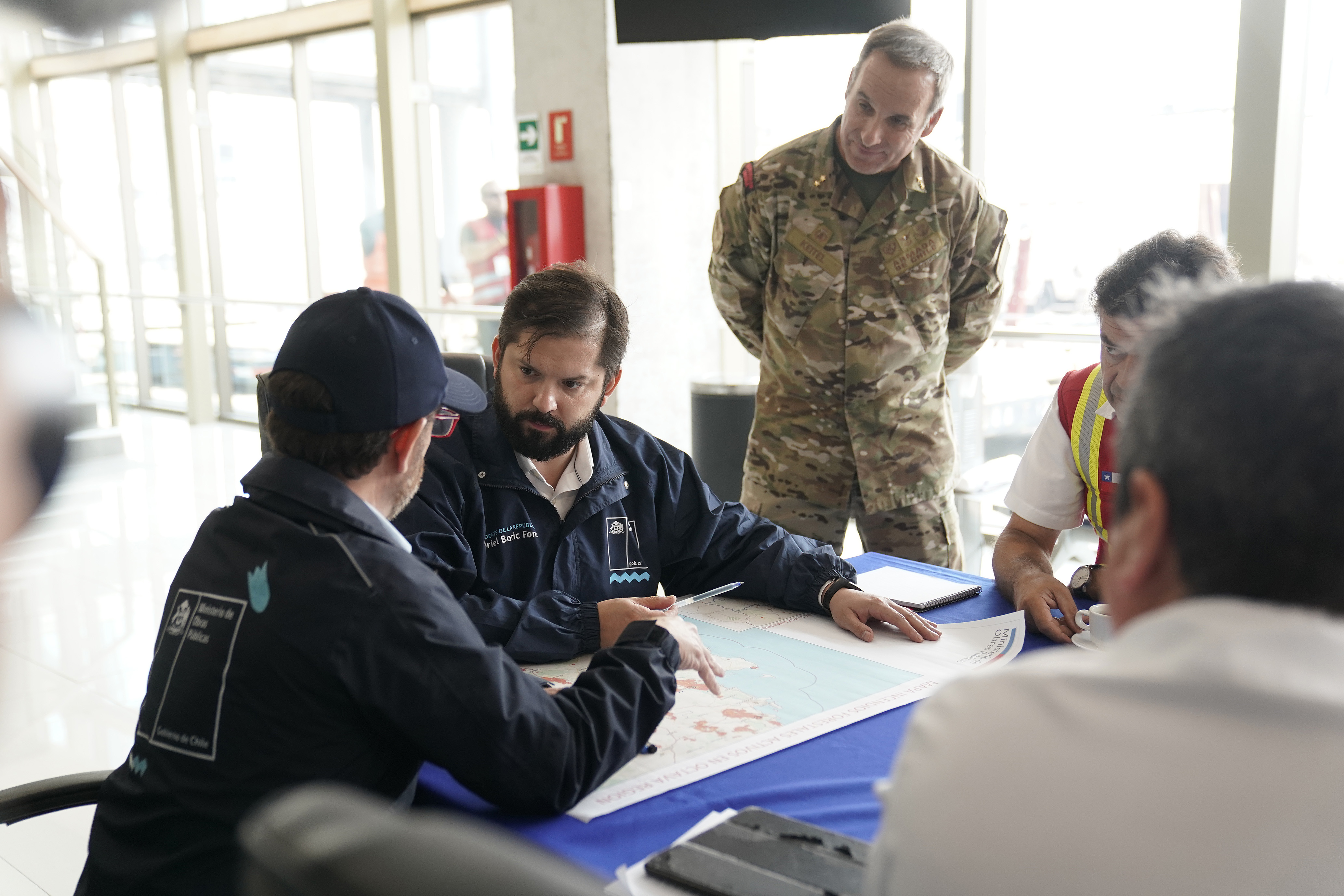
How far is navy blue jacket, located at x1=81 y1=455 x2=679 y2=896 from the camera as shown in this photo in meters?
0.98

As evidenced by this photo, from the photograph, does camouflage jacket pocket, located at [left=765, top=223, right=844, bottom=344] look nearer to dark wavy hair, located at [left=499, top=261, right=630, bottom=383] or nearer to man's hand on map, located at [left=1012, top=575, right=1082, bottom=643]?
dark wavy hair, located at [left=499, top=261, right=630, bottom=383]

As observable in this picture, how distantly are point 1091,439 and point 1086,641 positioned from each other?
46cm

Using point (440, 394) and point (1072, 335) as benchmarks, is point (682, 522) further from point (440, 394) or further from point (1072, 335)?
point (1072, 335)

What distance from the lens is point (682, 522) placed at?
1.84 meters

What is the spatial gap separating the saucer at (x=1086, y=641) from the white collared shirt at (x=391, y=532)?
0.95 meters

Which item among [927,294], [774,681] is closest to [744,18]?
[927,294]

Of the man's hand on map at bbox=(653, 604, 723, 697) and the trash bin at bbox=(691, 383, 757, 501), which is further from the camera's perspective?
the trash bin at bbox=(691, 383, 757, 501)

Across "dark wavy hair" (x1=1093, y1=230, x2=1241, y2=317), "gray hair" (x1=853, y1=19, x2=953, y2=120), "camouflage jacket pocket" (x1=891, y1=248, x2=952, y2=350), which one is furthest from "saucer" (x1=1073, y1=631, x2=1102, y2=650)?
"gray hair" (x1=853, y1=19, x2=953, y2=120)

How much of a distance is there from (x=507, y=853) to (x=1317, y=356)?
477 millimetres

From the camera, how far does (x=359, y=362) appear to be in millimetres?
1093

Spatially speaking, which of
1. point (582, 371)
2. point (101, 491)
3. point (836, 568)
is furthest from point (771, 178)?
point (101, 491)

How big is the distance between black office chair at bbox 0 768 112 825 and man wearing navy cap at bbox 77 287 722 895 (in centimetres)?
13

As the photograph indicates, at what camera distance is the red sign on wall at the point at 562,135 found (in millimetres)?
4574

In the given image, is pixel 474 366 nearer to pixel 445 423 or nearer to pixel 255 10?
pixel 445 423
